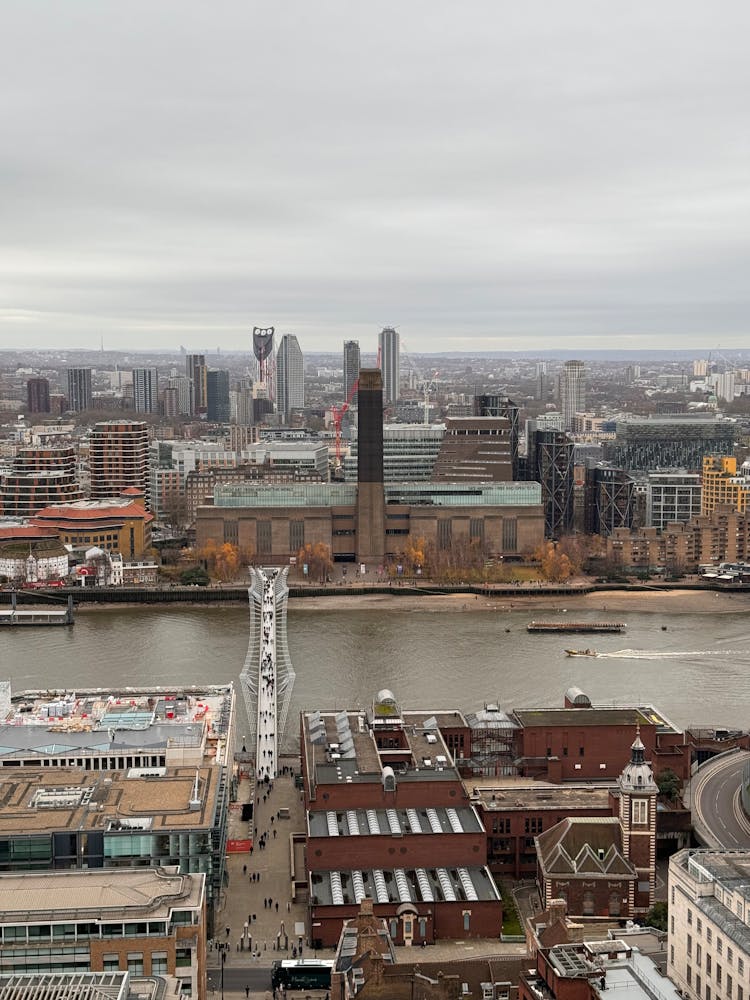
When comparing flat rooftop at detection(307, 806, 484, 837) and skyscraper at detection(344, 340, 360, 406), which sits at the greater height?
skyscraper at detection(344, 340, 360, 406)

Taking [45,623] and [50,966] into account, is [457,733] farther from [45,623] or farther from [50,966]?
[45,623]

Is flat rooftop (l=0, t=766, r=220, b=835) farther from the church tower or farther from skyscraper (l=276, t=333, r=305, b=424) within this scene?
skyscraper (l=276, t=333, r=305, b=424)

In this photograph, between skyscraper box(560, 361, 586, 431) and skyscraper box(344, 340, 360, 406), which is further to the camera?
skyscraper box(344, 340, 360, 406)

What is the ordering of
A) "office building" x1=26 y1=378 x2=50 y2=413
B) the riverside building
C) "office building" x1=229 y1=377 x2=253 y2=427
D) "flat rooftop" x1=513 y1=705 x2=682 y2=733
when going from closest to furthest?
the riverside building, "flat rooftop" x1=513 y1=705 x2=682 y2=733, "office building" x1=229 y1=377 x2=253 y2=427, "office building" x1=26 y1=378 x2=50 y2=413

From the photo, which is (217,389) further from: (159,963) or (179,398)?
(159,963)

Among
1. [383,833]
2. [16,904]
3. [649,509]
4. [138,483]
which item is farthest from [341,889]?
[138,483]

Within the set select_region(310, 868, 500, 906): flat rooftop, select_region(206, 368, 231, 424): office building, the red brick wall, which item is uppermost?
select_region(206, 368, 231, 424): office building

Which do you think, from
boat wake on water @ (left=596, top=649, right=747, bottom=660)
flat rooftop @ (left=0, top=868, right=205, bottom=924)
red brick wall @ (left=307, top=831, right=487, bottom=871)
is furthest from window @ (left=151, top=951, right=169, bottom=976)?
boat wake on water @ (left=596, top=649, right=747, bottom=660)

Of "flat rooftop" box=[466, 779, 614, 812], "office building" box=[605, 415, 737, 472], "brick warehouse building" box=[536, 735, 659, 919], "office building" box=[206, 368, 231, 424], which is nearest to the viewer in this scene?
"brick warehouse building" box=[536, 735, 659, 919]
